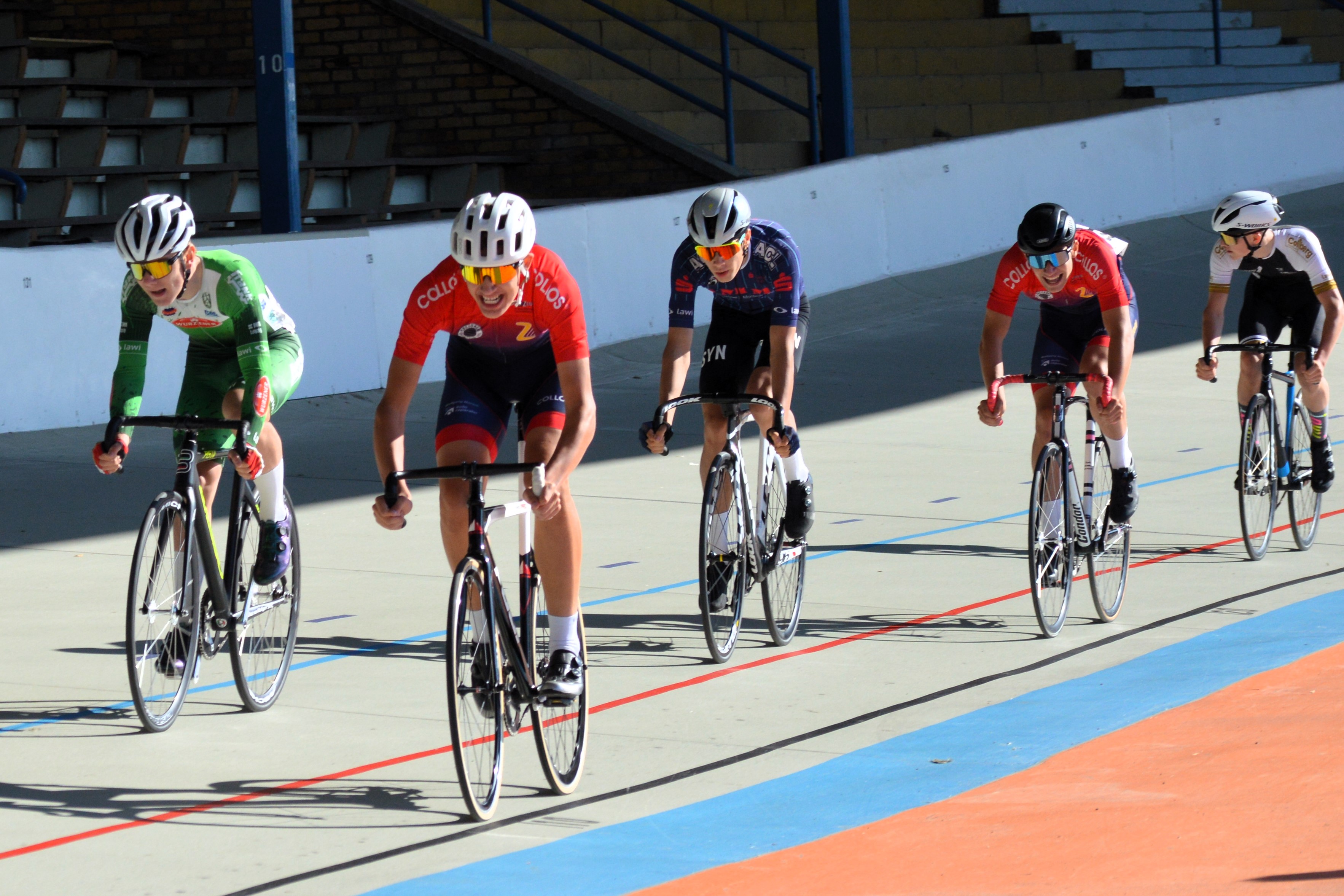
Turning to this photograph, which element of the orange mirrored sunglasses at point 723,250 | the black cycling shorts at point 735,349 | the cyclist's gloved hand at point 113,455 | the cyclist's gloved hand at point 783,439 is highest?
the orange mirrored sunglasses at point 723,250

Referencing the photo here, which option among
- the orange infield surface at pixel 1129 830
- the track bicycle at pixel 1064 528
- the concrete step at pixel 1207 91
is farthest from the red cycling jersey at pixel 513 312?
the concrete step at pixel 1207 91

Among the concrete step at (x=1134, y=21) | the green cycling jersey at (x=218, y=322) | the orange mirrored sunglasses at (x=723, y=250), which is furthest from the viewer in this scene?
the concrete step at (x=1134, y=21)

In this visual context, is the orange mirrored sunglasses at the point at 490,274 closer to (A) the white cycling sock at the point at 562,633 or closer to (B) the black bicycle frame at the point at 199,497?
(A) the white cycling sock at the point at 562,633

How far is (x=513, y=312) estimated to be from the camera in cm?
529

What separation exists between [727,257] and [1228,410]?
7.38m

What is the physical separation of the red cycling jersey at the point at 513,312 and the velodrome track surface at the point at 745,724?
1239 mm

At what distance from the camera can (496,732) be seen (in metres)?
4.75

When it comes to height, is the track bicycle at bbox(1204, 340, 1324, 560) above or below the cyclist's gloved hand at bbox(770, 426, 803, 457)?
below

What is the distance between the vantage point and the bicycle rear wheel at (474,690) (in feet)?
14.8

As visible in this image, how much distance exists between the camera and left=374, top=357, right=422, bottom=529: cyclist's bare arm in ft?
15.7

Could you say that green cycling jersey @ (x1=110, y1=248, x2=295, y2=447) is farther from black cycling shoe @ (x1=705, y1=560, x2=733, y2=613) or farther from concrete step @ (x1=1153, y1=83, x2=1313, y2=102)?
concrete step @ (x1=1153, y1=83, x2=1313, y2=102)

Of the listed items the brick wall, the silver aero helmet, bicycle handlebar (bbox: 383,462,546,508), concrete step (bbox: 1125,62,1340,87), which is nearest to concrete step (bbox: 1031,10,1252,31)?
concrete step (bbox: 1125,62,1340,87)

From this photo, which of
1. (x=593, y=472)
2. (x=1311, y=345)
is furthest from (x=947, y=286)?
(x=1311, y=345)

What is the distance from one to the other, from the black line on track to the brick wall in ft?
41.9
